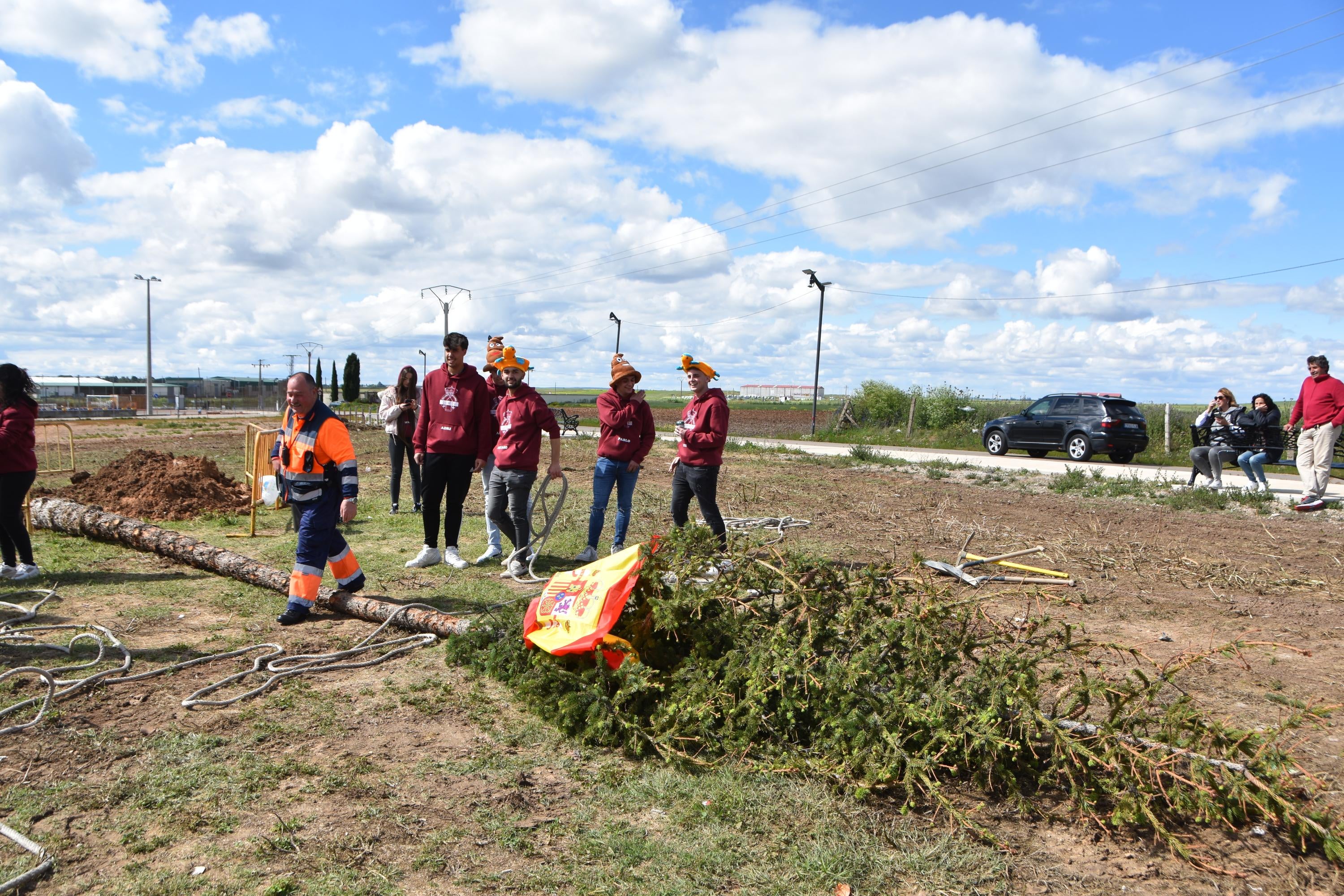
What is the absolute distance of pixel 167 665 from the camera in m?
4.53

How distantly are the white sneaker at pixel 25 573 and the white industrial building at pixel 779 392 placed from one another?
8885cm

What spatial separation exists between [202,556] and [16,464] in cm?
146

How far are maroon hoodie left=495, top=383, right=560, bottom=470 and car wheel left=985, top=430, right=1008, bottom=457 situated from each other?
17707mm

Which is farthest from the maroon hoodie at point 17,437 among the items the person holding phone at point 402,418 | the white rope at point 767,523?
the white rope at point 767,523

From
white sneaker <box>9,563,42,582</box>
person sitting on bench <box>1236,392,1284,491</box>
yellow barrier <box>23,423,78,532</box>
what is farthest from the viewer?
person sitting on bench <box>1236,392,1284,491</box>

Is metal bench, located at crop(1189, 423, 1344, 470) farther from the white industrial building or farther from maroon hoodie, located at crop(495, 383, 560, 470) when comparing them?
the white industrial building

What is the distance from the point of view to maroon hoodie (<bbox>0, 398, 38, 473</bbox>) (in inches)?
245

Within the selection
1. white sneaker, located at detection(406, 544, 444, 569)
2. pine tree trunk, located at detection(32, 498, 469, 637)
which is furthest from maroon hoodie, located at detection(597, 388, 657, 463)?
pine tree trunk, located at detection(32, 498, 469, 637)

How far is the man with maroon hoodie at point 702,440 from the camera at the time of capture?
6.80m

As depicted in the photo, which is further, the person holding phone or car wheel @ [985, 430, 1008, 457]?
car wheel @ [985, 430, 1008, 457]

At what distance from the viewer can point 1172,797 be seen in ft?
9.46

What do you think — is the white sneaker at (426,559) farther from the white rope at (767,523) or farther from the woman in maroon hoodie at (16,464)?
the woman in maroon hoodie at (16,464)

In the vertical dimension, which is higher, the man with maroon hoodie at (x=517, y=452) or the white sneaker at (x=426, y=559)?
the man with maroon hoodie at (x=517, y=452)

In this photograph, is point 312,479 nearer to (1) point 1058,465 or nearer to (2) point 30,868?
(2) point 30,868
